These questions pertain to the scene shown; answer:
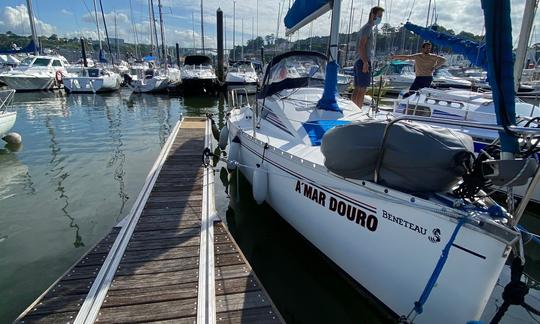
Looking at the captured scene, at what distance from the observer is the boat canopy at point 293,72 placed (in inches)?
264

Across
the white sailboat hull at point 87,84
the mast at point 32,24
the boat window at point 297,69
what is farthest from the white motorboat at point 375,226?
the mast at point 32,24

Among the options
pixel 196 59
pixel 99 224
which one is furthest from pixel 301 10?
pixel 196 59

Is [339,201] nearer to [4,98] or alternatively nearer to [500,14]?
[500,14]

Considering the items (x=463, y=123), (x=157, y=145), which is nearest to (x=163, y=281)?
(x=463, y=123)

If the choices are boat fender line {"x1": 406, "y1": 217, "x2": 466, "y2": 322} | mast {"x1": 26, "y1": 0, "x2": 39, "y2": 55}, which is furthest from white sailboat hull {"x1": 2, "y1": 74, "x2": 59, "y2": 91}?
boat fender line {"x1": 406, "y1": 217, "x2": 466, "y2": 322}

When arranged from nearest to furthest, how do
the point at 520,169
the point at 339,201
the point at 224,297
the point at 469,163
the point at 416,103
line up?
the point at 520,169
the point at 469,163
the point at 224,297
the point at 339,201
the point at 416,103

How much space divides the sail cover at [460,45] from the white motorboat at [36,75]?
983 inches

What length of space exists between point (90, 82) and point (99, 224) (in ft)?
69.8

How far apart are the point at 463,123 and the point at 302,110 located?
3.15 metres

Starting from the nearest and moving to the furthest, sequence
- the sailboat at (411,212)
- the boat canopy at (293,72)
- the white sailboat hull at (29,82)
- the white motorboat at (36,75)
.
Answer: the sailboat at (411,212), the boat canopy at (293,72), the white sailboat hull at (29,82), the white motorboat at (36,75)

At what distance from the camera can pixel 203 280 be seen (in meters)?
3.37

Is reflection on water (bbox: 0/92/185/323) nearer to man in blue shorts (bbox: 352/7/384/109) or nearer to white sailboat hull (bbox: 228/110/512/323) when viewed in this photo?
white sailboat hull (bbox: 228/110/512/323)

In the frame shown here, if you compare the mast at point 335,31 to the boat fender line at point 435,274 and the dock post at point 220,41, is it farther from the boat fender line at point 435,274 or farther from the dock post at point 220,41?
the dock post at point 220,41

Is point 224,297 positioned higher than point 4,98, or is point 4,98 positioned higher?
point 4,98
